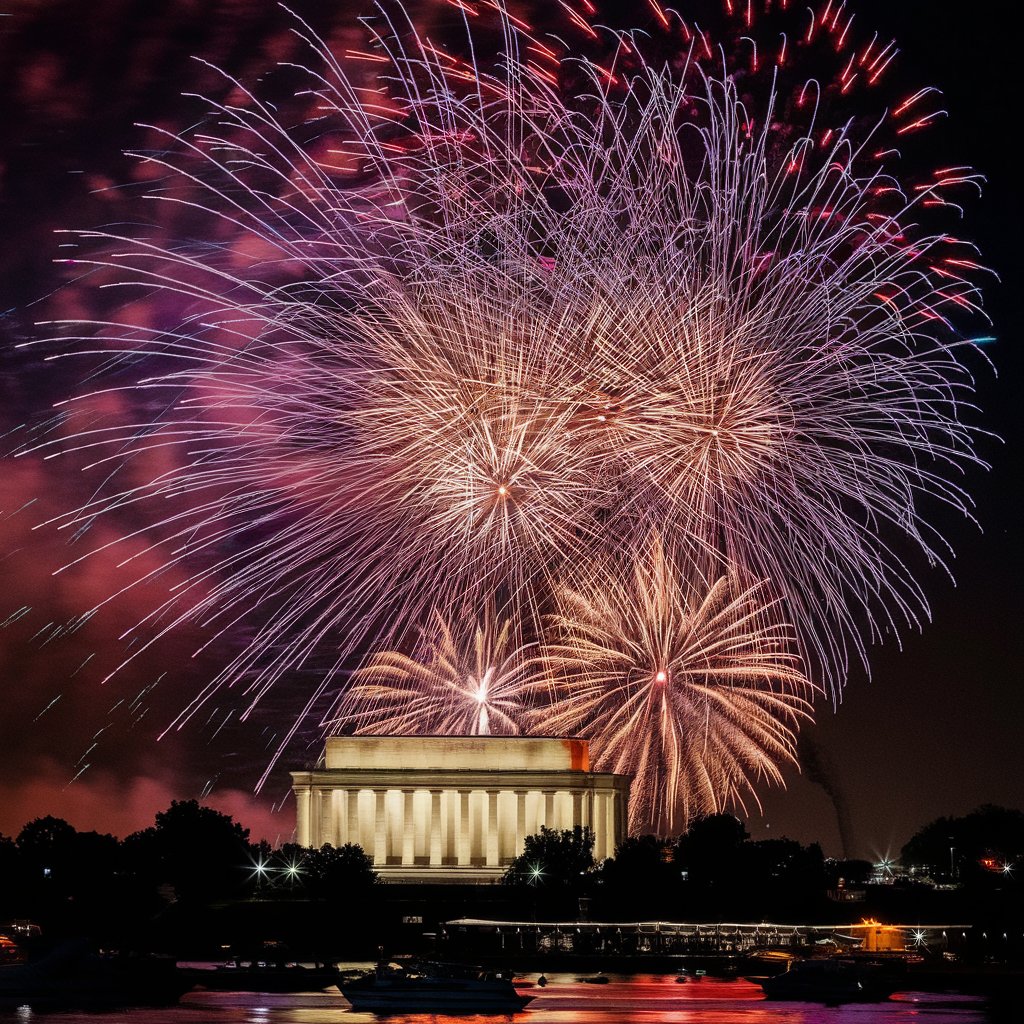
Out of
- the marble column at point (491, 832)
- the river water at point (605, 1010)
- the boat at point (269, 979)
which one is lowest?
the river water at point (605, 1010)

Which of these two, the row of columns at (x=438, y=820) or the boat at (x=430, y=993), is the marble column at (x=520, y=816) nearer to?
the row of columns at (x=438, y=820)

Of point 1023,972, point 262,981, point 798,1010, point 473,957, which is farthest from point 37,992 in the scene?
point 1023,972

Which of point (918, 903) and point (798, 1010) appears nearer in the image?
point (798, 1010)

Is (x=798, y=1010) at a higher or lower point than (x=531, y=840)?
lower

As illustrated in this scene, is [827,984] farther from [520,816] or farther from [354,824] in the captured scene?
[354,824]

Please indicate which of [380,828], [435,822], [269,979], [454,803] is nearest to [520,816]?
[454,803]

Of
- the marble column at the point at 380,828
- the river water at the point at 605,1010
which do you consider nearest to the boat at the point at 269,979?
the river water at the point at 605,1010

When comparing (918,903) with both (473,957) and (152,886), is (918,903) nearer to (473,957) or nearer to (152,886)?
(473,957)
